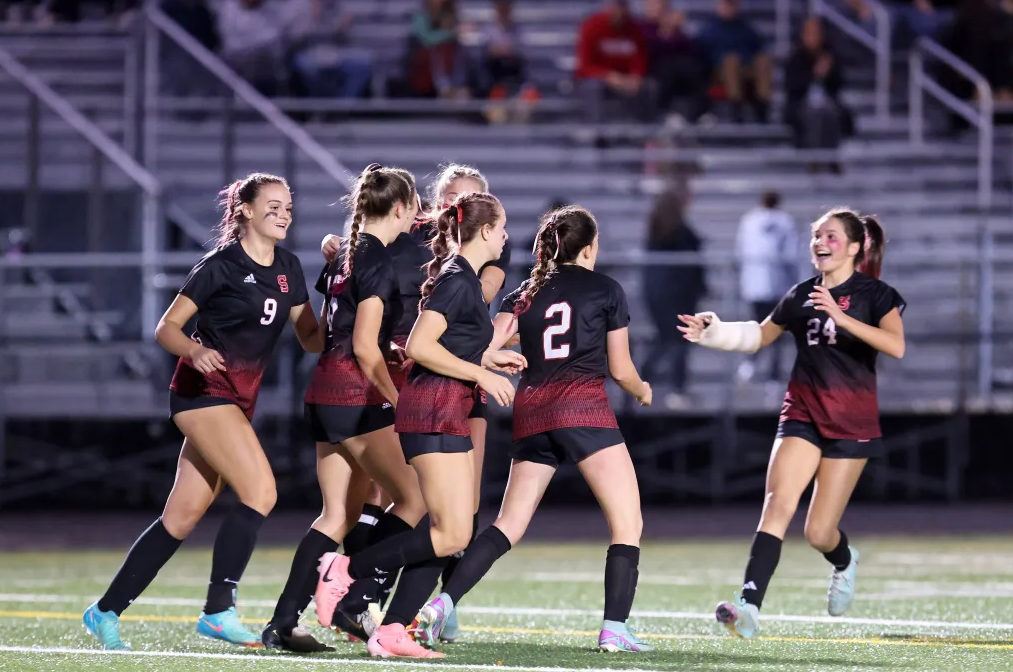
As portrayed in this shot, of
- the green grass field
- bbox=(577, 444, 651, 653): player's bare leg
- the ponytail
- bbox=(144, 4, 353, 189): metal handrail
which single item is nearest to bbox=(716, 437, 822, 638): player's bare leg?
the green grass field

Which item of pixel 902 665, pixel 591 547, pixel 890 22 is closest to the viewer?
pixel 902 665

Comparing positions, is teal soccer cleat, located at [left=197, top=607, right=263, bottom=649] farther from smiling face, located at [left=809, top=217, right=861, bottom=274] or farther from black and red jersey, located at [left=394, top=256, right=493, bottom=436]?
smiling face, located at [left=809, top=217, right=861, bottom=274]

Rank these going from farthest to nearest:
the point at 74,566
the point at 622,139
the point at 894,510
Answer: the point at 622,139, the point at 894,510, the point at 74,566

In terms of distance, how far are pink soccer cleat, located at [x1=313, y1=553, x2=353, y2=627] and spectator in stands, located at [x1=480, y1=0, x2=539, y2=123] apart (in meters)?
12.0

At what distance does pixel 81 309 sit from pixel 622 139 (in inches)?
262

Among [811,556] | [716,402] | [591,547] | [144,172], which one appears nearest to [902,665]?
[811,556]

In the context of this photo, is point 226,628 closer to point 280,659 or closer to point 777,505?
point 280,659

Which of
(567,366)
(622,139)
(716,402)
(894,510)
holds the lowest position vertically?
(894,510)

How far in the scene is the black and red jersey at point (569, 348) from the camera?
7.20 metres

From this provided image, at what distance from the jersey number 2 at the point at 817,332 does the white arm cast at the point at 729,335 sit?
27cm

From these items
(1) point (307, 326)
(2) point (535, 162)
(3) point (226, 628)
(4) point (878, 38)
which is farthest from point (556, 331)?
(4) point (878, 38)

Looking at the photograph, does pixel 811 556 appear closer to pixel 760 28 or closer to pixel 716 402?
pixel 716 402

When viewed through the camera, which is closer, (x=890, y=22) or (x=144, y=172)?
(x=144, y=172)

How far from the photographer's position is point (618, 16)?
19000 millimetres
